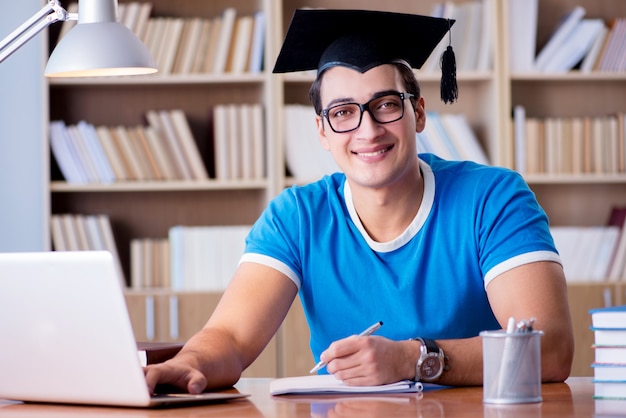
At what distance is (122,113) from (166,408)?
2.68m

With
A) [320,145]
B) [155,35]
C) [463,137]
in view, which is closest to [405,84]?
[320,145]

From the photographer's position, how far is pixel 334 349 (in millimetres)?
1562

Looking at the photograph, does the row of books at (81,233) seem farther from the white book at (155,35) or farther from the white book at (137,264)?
the white book at (155,35)

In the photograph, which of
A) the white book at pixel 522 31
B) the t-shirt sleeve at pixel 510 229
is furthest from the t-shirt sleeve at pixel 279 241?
the white book at pixel 522 31

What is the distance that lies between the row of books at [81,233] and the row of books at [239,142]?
0.49 meters

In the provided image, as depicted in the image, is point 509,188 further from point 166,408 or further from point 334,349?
Result: point 166,408

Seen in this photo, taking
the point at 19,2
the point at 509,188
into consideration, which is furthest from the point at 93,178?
the point at 509,188

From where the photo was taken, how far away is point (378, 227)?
2.11 meters

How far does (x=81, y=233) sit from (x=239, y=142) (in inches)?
28.1

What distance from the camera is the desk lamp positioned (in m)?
1.94

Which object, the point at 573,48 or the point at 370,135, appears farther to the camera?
the point at 573,48

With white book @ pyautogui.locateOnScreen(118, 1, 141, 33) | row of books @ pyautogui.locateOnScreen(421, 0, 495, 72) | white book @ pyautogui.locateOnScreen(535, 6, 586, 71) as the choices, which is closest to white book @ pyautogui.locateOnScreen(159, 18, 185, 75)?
white book @ pyautogui.locateOnScreen(118, 1, 141, 33)

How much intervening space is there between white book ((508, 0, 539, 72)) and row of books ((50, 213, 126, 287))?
1764mm

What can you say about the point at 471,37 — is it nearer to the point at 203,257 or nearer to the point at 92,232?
the point at 203,257
